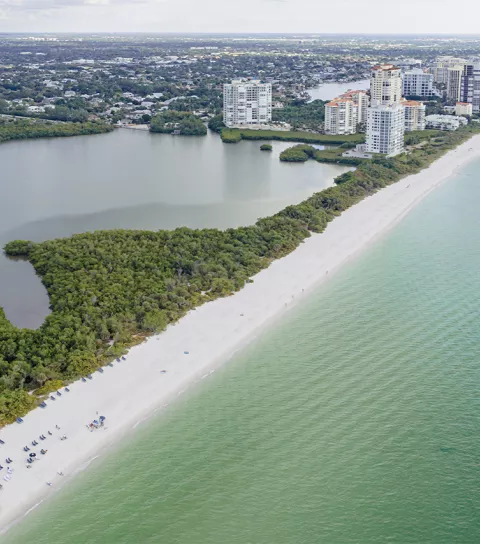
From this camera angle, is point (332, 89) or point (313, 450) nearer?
point (313, 450)

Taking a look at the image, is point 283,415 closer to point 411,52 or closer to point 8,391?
point 8,391

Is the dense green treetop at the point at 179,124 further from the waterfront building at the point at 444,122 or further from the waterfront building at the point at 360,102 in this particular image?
the waterfront building at the point at 444,122

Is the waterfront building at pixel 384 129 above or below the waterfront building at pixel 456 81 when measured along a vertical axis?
below

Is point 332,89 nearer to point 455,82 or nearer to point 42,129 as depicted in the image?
point 455,82

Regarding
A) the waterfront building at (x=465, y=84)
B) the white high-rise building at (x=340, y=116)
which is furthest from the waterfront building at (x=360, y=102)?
the waterfront building at (x=465, y=84)

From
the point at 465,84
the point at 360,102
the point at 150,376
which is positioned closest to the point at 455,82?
the point at 465,84
